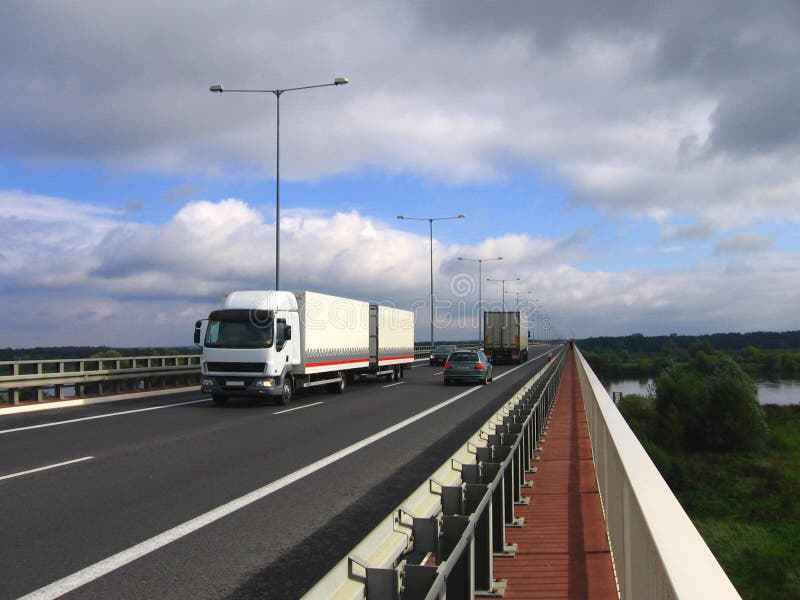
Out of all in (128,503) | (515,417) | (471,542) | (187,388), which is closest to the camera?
(471,542)

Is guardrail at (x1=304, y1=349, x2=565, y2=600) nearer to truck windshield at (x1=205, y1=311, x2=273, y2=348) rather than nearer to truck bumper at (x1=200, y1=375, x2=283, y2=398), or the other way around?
truck bumper at (x1=200, y1=375, x2=283, y2=398)

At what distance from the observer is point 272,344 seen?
21.4 metres

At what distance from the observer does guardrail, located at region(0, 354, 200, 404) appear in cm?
2033

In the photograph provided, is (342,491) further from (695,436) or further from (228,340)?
(695,436)

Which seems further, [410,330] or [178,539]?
[410,330]

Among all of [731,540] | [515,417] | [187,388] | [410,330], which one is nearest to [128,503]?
[515,417]

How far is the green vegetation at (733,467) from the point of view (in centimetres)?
3872

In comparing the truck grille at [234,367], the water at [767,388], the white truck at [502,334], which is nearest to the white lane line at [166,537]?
the truck grille at [234,367]

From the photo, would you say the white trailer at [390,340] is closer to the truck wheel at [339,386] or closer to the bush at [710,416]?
the truck wheel at [339,386]

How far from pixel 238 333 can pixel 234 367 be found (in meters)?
0.99

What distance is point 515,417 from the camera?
9773 mm

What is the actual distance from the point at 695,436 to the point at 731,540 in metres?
31.9

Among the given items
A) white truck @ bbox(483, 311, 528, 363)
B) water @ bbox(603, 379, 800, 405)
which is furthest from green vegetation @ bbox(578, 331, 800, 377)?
white truck @ bbox(483, 311, 528, 363)

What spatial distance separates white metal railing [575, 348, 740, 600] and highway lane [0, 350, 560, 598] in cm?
246
